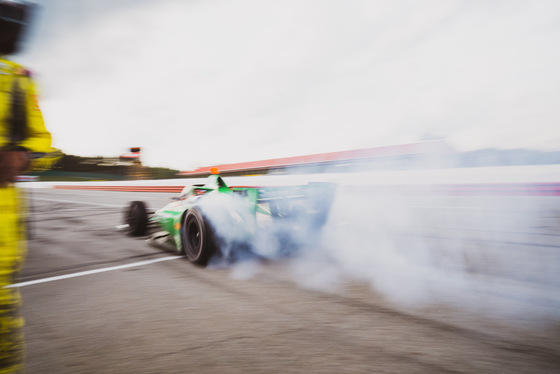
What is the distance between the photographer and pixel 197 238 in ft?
12.5

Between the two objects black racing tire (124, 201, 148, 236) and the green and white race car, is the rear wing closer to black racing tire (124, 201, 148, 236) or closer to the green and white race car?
the green and white race car

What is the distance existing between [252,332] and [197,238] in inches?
76.3

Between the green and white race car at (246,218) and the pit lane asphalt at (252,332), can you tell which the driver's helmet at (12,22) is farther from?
the green and white race car at (246,218)

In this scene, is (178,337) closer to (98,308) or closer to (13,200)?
(98,308)

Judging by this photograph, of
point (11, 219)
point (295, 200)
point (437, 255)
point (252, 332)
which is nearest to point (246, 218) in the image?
point (295, 200)

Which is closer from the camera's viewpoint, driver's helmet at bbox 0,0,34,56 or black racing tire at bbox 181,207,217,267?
driver's helmet at bbox 0,0,34,56

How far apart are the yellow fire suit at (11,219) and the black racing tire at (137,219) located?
4042mm

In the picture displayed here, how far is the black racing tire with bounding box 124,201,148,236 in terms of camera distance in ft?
17.3

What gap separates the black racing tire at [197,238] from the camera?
A: 3.43m

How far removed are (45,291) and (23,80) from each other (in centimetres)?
245

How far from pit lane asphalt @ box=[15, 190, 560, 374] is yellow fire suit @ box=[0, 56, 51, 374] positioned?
1.91 ft

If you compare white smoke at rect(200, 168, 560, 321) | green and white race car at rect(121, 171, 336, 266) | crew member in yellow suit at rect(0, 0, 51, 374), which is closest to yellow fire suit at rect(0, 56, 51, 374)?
crew member in yellow suit at rect(0, 0, 51, 374)

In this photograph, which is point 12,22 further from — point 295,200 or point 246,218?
point 295,200

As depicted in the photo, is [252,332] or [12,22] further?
[252,332]
